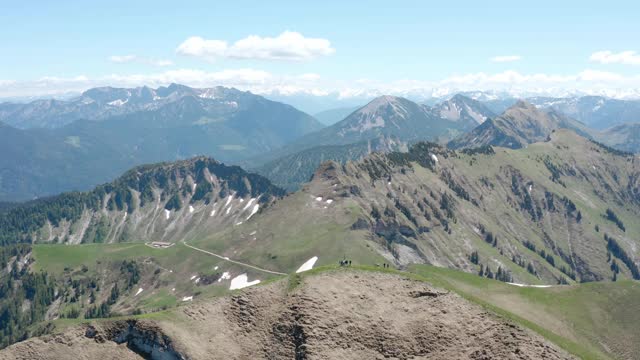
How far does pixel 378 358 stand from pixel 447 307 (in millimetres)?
→ 15825

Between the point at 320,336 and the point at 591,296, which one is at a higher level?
the point at 320,336

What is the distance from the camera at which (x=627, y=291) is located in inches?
7003

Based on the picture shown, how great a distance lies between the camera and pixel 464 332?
91.4 metres

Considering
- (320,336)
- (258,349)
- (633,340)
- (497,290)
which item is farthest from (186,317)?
(633,340)

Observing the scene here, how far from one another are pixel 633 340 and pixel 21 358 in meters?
150

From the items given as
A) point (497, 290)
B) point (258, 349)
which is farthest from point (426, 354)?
point (497, 290)

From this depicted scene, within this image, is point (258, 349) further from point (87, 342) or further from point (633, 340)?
point (633, 340)

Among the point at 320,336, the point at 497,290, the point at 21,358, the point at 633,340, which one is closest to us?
the point at 21,358

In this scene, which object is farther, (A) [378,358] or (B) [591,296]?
(B) [591,296]

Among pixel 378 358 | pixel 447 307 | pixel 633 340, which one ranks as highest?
pixel 447 307

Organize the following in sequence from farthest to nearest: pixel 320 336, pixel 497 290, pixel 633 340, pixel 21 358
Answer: pixel 497 290, pixel 633 340, pixel 320 336, pixel 21 358

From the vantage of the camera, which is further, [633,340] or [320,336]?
[633,340]

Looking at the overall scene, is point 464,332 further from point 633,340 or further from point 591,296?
point 591,296

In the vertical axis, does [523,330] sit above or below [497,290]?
above
